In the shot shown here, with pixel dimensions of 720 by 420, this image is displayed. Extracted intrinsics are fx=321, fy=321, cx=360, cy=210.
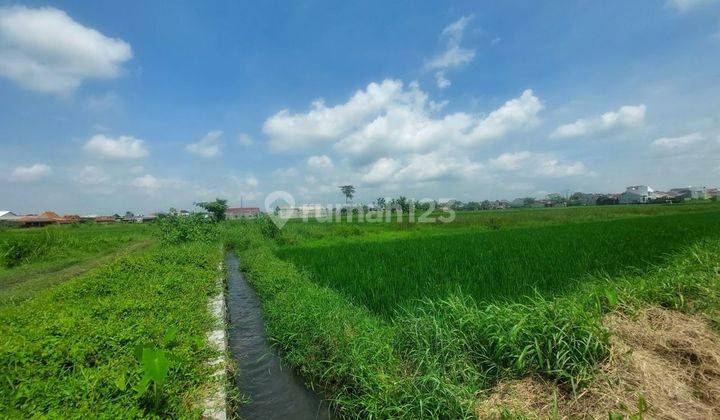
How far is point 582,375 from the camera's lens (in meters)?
2.53

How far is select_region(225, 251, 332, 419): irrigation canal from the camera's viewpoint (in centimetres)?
310

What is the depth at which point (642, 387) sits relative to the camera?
244 cm

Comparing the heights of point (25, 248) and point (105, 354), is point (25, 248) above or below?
above

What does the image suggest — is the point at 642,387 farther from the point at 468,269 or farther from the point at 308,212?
the point at 308,212

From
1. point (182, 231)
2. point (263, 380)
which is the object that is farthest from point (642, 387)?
point (182, 231)

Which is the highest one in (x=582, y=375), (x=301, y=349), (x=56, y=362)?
(x=56, y=362)

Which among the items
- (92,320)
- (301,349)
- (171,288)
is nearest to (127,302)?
(92,320)

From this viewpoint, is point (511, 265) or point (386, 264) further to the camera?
point (386, 264)

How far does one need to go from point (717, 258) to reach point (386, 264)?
242 inches

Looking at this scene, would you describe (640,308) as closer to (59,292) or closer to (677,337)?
(677,337)

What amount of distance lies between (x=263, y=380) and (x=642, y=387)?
3.51 metres

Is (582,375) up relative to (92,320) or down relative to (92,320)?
down

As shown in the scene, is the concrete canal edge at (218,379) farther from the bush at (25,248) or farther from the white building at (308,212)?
the white building at (308,212)

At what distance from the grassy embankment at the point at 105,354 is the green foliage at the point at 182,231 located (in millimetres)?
8402
